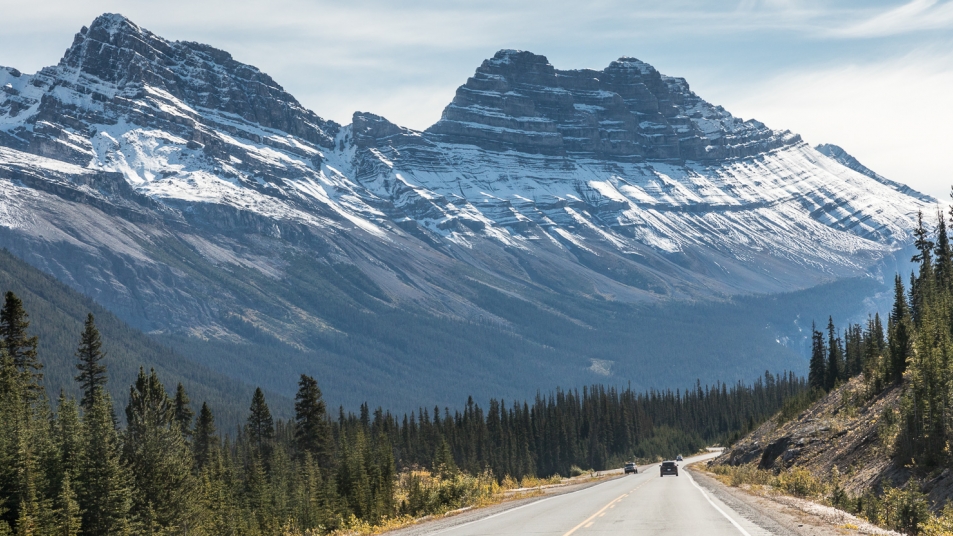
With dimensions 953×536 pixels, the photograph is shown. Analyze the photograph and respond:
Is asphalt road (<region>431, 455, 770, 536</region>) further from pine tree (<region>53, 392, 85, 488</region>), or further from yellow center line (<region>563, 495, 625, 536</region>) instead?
pine tree (<region>53, 392, 85, 488</region>)

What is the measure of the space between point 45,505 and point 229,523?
33501 mm

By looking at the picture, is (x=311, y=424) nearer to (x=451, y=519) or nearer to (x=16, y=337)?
(x=16, y=337)

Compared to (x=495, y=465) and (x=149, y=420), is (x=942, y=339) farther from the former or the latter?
(x=495, y=465)

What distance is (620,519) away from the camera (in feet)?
123

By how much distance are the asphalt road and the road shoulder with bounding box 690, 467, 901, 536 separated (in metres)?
0.66

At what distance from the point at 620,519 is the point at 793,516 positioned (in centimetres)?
709

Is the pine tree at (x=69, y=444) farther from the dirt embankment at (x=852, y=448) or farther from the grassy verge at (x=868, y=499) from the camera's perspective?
the dirt embankment at (x=852, y=448)

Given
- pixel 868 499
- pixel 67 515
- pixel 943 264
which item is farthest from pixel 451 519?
pixel 943 264

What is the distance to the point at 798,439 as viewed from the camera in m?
66.2

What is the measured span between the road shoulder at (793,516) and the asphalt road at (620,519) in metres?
0.66

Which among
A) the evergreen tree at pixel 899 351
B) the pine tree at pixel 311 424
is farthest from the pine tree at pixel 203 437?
the evergreen tree at pixel 899 351

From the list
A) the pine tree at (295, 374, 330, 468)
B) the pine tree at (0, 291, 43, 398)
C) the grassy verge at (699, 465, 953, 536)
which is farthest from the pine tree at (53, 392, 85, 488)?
the pine tree at (295, 374, 330, 468)

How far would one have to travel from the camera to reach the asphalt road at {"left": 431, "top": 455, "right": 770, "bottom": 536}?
109 ft

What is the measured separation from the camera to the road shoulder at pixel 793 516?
33.3 m
